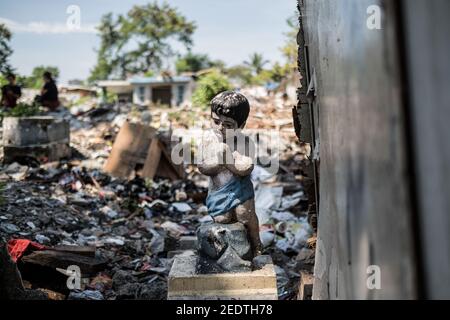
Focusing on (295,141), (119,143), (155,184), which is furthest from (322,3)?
(295,141)

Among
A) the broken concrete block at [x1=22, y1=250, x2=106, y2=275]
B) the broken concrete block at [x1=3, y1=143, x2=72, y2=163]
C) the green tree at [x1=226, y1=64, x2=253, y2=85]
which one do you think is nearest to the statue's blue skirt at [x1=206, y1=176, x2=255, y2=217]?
the broken concrete block at [x1=22, y1=250, x2=106, y2=275]

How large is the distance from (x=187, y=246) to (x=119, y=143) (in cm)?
453

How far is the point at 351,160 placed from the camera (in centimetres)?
202

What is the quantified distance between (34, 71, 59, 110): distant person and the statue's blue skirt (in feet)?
37.2

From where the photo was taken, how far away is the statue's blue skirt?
11.3 ft

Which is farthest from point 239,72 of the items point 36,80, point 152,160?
point 152,160

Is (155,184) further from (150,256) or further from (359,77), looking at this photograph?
(359,77)

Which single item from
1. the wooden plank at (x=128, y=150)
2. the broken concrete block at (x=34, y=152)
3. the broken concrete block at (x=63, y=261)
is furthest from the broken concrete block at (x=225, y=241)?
the broken concrete block at (x=34, y=152)

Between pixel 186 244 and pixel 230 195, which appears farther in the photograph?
pixel 186 244

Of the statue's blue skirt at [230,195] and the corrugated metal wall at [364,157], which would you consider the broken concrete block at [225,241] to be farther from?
the corrugated metal wall at [364,157]

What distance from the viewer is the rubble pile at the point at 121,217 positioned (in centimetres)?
525

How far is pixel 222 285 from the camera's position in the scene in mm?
3227

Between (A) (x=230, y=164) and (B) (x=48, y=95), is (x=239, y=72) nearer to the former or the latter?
(B) (x=48, y=95)

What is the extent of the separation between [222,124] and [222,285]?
1.21 m
